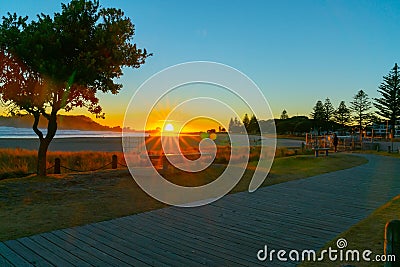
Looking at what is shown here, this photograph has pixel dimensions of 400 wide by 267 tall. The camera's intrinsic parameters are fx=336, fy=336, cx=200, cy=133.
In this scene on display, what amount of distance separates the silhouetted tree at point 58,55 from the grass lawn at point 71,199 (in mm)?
2272

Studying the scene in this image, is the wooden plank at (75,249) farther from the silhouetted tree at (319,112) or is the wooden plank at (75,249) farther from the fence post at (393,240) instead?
the silhouetted tree at (319,112)

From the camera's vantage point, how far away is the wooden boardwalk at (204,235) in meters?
3.88

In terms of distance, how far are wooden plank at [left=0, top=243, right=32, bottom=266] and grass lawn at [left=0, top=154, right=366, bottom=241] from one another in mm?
473

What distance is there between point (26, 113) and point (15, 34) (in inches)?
105

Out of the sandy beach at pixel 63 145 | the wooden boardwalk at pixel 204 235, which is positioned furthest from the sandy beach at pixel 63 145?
the wooden boardwalk at pixel 204 235

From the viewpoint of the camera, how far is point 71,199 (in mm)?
7539

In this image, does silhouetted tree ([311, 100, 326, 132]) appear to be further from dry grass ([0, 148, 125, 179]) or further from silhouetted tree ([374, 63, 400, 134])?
dry grass ([0, 148, 125, 179])

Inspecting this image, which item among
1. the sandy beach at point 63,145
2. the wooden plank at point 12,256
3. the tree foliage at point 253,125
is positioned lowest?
the wooden plank at point 12,256

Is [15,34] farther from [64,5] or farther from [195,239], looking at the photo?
[195,239]

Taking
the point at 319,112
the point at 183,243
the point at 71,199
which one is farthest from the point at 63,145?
the point at 319,112

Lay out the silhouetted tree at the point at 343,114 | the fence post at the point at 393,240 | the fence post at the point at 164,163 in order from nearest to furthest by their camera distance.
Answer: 1. the fence post at the point at 393,240
2. the fence post at the point at 164,163
3. the silhouetted tree at the point at 343,114

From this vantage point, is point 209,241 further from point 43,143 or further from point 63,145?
point 63,145
